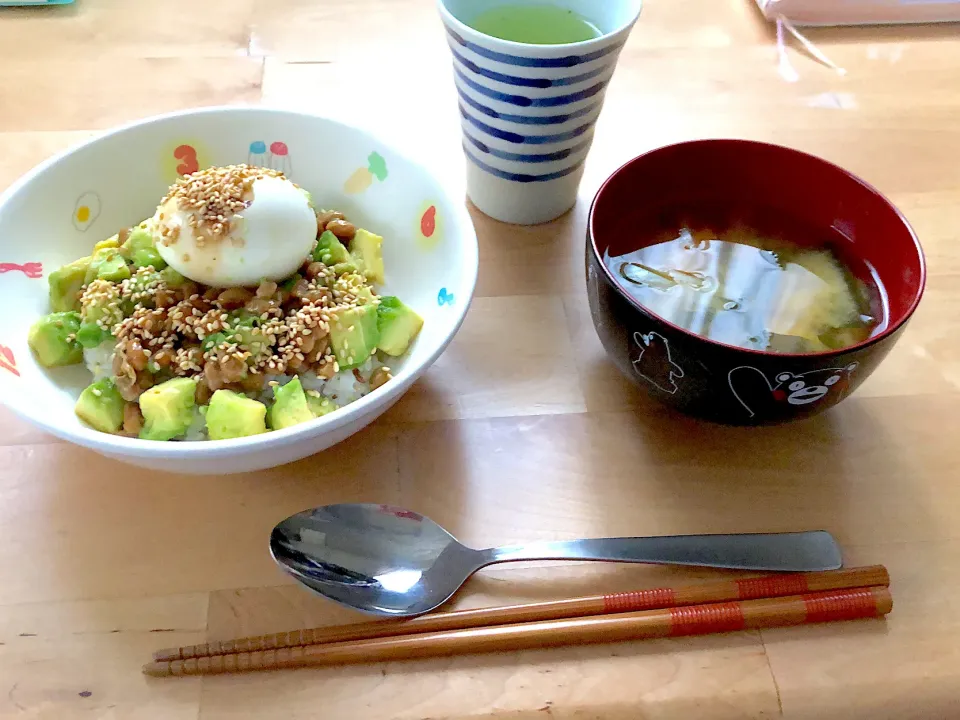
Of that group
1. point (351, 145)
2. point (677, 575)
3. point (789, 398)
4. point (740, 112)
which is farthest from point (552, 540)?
point (740, 112)

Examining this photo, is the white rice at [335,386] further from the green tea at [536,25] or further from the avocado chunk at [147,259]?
the green tea at [536,25]

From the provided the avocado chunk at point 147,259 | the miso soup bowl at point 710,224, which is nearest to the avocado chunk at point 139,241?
the avocado chunk at point 147,259

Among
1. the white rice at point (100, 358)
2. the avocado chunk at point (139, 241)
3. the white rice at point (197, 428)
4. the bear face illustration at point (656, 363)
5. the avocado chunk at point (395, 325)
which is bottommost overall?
the white rice at point (197, 428)

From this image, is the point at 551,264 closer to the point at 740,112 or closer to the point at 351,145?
the point at 351,145

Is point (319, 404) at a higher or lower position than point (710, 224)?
lower

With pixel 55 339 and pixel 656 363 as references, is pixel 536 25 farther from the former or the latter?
pixel 55 339

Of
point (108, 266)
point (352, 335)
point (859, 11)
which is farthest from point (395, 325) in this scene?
point (859, 11)

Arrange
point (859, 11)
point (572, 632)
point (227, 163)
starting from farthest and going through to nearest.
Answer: point (859, 11), point (227, 163), point (572, 632)
